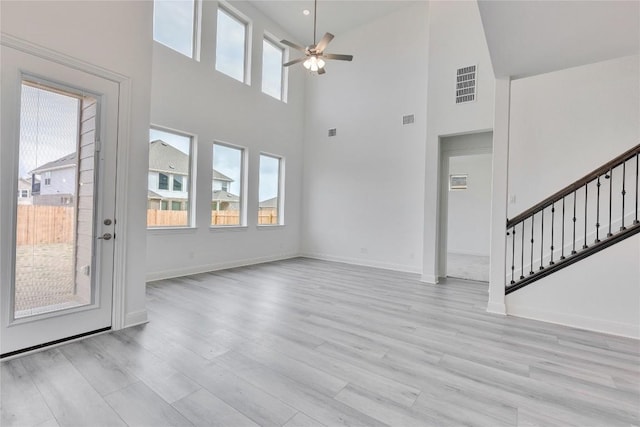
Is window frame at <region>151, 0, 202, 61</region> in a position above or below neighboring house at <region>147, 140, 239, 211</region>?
above

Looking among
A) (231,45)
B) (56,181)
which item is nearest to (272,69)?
(231,45)

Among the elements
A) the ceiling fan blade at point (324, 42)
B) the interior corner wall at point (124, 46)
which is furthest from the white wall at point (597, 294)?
the interior corner wall at point (124, 46)

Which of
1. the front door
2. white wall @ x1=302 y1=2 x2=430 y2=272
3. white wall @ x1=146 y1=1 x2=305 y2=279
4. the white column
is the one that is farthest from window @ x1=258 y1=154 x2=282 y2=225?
the white column

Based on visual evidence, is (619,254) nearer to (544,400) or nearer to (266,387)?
(544,400)

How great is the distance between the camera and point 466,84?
5.14 metres

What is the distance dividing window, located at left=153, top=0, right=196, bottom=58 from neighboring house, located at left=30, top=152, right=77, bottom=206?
11.2 feet

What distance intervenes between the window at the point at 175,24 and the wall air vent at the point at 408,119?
14.6 feet

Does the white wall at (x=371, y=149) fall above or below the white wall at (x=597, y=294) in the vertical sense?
above

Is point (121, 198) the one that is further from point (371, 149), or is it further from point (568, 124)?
point (568, 124)

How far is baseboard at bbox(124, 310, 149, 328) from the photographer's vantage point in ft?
9.70

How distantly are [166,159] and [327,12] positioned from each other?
4.80 m

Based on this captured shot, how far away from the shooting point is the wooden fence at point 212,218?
507 cm

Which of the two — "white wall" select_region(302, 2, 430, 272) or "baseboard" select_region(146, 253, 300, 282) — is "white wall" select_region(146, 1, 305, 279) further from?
"white wall" select_region(302, 2, 430, 272)

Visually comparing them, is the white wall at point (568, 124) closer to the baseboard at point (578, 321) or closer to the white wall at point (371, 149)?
the baseboard at point (578, 321)
